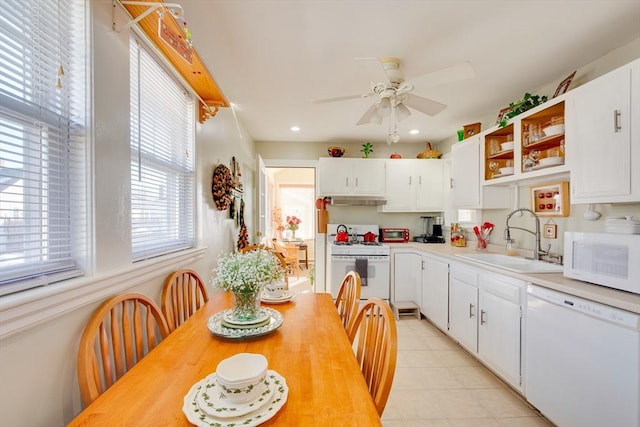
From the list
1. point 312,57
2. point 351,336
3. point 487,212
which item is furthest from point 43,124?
point 487,212

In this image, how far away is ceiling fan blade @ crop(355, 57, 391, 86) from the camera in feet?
5.37

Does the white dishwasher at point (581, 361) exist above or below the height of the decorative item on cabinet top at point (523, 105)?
below

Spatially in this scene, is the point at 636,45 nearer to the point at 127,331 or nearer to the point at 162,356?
the point at 162,356

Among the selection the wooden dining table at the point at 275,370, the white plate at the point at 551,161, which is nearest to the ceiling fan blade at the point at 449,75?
the white plate at the point at 551,161

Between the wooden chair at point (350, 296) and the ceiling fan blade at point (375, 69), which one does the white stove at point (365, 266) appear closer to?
the wooden chair at point (350, 296)

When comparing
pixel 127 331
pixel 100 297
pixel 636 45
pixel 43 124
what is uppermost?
pixel 636 45

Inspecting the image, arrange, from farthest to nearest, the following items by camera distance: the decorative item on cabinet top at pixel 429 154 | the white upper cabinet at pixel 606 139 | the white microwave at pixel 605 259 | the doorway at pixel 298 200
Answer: the doorway at pixel 298 200, the decorative item on cabinet top at pixel 429 154, the white upper cabinet at pixel 606 139, the white microwave at pixel 605 259

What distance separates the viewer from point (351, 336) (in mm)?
1417

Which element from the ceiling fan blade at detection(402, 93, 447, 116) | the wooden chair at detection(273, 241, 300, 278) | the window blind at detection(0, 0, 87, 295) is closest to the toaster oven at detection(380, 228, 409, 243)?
the wooden chair at detection(273, 241, 300, 278)

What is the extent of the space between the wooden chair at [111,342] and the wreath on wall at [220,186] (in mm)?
1255

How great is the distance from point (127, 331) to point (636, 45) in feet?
11.0

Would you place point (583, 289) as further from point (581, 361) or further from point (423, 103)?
point (423, 103)

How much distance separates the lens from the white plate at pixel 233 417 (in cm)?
74

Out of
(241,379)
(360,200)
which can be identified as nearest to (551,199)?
(360,200)
